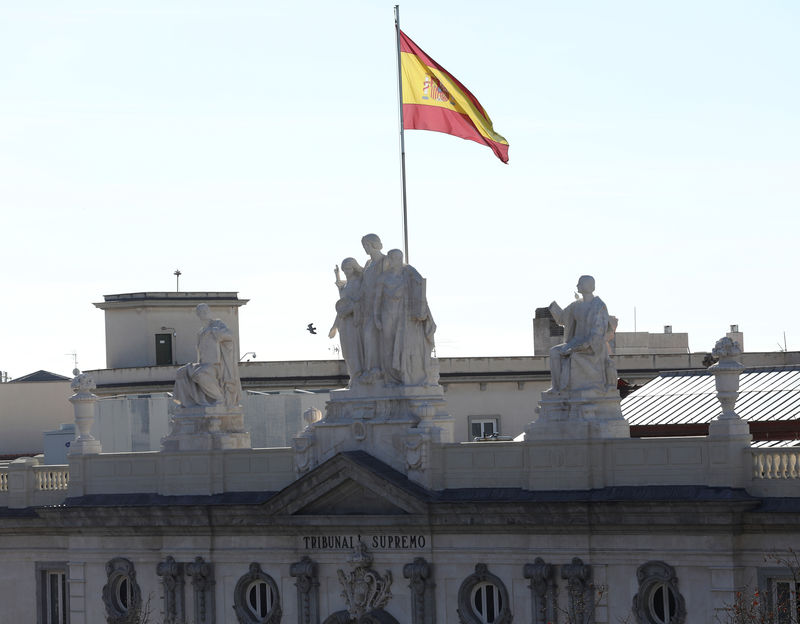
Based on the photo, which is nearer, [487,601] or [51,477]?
[487,601]

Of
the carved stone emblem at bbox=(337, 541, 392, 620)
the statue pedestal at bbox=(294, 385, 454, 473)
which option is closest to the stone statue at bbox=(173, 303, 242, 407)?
the statue pedestal at bbox=(294, 385, 454, 473)

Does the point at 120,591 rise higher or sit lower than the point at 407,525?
lower

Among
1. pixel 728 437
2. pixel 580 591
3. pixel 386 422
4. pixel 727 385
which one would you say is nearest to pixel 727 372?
pixel 727 385

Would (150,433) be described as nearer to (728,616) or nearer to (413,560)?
(413,560)

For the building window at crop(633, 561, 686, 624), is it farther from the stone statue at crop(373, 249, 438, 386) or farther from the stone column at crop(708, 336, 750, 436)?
the stone statue at crop(373, 249, 438, 386)

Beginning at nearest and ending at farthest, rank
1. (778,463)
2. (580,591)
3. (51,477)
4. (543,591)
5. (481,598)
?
(778,463)
(580,591)
(543,591)
(481,598)
(51,477)

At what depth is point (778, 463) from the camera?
46.5 meters

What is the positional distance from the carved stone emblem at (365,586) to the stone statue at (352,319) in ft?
13.4

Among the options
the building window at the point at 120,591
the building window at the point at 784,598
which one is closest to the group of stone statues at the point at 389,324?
the building window at the point at 120,591

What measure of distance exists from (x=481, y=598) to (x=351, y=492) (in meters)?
3.87

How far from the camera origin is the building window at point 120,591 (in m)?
55.8

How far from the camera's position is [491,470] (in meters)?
50.3

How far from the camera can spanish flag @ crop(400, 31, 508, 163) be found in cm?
5384

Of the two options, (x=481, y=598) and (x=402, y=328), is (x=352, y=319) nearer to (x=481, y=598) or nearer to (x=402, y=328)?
(x=402, y=328)
